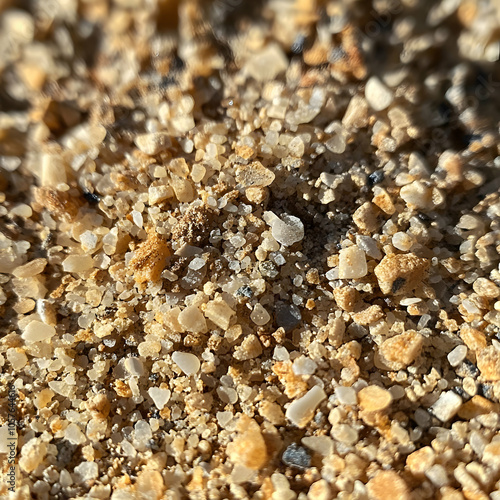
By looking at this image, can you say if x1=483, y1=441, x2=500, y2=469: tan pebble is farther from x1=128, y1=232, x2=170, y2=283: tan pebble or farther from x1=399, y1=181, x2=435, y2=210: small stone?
x1=128, y1=232, x2=170, y2=283: tan pebble

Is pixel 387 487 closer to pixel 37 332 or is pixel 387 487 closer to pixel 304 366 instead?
pixel 304 366

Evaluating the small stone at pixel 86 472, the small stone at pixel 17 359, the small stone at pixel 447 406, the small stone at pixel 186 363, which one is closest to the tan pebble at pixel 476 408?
the small stone at pixel 447 406

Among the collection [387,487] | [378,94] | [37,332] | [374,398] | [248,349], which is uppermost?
[378,94]

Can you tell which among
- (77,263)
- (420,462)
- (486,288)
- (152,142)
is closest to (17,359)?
(77,263)

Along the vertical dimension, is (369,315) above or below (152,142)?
below

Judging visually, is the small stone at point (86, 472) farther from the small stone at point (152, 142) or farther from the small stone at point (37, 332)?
the small stone at point (152, 142)

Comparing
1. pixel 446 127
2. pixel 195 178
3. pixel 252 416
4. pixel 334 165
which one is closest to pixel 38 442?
pixel 252 416

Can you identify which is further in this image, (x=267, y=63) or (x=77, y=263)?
(x=77, y=263)

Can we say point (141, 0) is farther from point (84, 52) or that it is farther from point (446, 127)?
point (446, 127)
